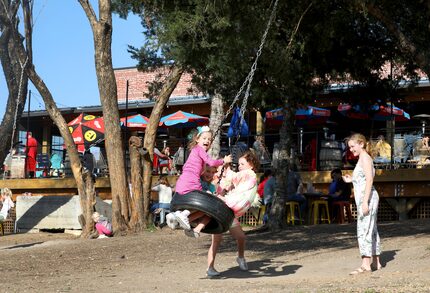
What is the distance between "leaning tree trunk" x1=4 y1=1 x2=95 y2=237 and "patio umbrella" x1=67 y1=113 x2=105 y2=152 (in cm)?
501

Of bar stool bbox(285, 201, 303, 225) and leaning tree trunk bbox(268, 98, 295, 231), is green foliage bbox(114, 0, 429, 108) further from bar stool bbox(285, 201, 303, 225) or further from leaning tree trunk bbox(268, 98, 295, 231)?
bar stool bbox(285, 201, 303, 225)

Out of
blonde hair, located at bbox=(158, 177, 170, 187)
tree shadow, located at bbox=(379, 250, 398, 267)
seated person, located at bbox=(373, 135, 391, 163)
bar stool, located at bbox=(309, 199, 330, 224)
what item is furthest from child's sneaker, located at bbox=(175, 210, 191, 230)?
blonde hair, located at bbox=(158, 177, 170, 187)

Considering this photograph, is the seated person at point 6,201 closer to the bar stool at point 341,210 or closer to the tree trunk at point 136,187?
the tree trunk at point 136,187

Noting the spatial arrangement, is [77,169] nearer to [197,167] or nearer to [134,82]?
[197,167]

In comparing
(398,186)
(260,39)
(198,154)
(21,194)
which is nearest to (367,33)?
(260,39)

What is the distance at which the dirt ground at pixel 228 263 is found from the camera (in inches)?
424

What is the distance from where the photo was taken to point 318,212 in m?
20.7

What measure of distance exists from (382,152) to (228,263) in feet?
30.6

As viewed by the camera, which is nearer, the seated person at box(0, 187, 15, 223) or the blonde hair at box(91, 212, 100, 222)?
the blonde hair at box(91, 212, 100, 222)

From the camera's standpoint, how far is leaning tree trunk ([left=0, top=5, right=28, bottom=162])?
931 inches

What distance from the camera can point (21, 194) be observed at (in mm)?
28016

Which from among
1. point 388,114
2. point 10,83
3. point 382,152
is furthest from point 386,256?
point 10,83

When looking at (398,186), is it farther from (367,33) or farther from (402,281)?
(402,281)

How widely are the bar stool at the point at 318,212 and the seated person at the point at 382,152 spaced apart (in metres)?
1.91
